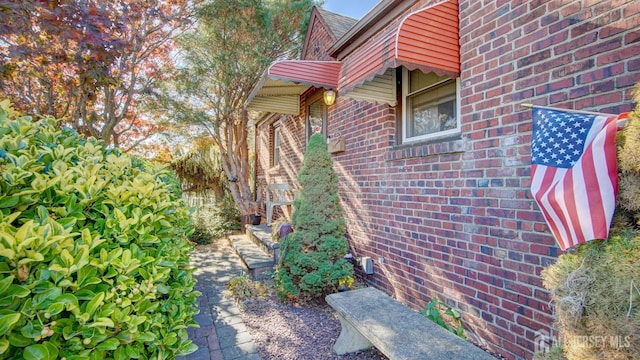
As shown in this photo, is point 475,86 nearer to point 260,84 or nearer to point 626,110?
point 626,110

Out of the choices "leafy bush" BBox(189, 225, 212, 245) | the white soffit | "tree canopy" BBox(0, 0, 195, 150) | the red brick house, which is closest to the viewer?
the red brick house

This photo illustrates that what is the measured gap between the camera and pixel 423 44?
9.59 ft

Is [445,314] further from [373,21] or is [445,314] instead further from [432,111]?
[373,21]

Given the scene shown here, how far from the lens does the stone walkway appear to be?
283 centimetres

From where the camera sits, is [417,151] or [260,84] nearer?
→ [417,151]

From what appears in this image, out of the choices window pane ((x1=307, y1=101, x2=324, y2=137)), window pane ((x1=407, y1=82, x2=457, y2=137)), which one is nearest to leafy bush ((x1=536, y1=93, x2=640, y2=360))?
window pane ((x1=407, y1=82, x2=457, y2=137))

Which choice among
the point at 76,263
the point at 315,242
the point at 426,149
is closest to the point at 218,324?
the point at 315,242

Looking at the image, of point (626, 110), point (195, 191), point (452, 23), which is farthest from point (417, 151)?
point (195, 191)

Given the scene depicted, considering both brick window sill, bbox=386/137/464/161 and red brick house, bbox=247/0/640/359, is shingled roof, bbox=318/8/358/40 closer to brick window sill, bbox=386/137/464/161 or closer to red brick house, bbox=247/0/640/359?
red brick house, bbox=247/0/640/359

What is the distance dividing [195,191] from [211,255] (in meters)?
5.18

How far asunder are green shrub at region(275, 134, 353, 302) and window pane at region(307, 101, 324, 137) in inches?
87.2

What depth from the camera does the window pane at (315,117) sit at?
631cm

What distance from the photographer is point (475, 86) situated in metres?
2.84

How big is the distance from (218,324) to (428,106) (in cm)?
352
